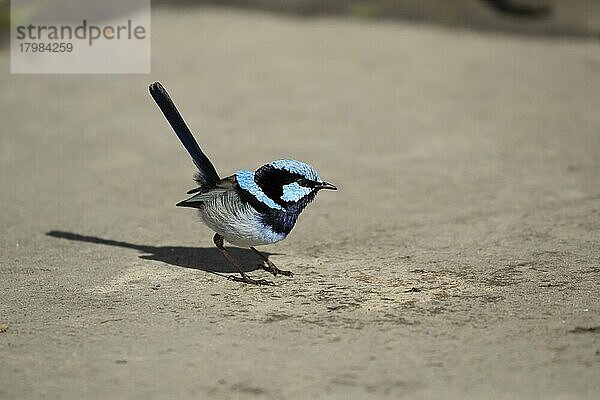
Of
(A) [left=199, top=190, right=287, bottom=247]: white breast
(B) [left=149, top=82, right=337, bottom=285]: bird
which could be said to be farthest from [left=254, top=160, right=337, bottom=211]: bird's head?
(A) [left=199, top=190, right=287, bottom=247]: white breast

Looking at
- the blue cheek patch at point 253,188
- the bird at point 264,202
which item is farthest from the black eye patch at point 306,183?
the blue cheek patch at point 253,188

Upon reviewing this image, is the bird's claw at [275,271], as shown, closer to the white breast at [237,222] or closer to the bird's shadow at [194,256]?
the bird's shadow at [194,256]

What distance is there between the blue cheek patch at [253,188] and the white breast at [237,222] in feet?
0.24

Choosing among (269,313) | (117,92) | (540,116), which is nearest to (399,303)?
(269,313)

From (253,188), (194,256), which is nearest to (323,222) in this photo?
(194,256)

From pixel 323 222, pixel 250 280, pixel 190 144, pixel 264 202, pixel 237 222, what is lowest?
pixel 250 280

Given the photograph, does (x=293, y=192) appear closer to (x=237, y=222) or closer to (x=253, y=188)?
(x=253, y=188)

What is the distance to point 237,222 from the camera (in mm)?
5477

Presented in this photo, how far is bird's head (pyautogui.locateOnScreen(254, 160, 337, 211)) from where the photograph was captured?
213 inches

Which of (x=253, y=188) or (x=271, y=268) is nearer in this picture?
(x=253, y=188)

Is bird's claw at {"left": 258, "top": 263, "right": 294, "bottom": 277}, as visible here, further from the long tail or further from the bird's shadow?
the long tail

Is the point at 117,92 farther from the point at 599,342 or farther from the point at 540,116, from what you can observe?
the point at 599,342

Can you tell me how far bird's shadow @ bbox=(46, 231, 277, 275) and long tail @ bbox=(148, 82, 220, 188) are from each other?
20.3 inches

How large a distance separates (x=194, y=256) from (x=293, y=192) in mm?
1172
